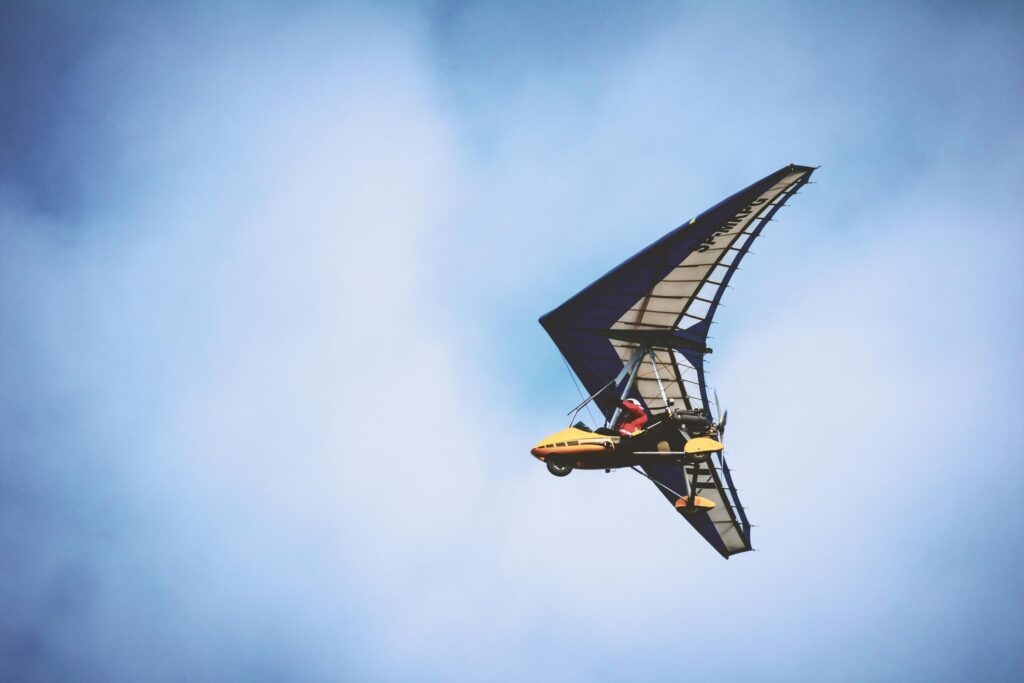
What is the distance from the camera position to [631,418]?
24.8m

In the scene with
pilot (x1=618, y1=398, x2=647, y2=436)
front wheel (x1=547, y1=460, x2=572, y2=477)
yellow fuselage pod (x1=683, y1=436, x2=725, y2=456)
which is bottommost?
yellow fuselage pod (x1=683, y1=436, x2=725, y2=456)

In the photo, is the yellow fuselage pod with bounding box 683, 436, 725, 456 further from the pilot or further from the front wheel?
the front wheel

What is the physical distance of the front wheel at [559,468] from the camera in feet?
79.9

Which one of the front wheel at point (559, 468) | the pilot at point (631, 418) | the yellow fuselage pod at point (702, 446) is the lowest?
the yellow fuselage pod at point (702, 446)

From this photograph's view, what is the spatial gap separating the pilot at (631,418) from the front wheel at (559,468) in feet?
5.41

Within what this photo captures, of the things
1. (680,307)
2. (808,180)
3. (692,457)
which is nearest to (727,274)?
(680,307)

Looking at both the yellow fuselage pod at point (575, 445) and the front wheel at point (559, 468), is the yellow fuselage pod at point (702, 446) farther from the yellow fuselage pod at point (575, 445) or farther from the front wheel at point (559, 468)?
the front wheel at point (559, 468)

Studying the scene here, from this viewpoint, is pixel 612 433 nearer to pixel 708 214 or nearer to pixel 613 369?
pixel 613 369

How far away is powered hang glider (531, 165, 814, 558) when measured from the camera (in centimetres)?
2339

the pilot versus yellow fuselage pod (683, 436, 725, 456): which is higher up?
the pilot

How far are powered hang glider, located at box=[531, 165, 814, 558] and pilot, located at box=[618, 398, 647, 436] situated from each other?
5 cm

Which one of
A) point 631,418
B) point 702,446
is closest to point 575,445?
point 631,418

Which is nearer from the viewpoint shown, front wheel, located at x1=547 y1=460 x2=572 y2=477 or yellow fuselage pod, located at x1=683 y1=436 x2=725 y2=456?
yellow fuselage pod, located at x1=683 y1=436 x2=725 y2=456

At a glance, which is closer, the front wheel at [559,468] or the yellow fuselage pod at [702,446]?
the yellow fuselage pod at [702,446]
